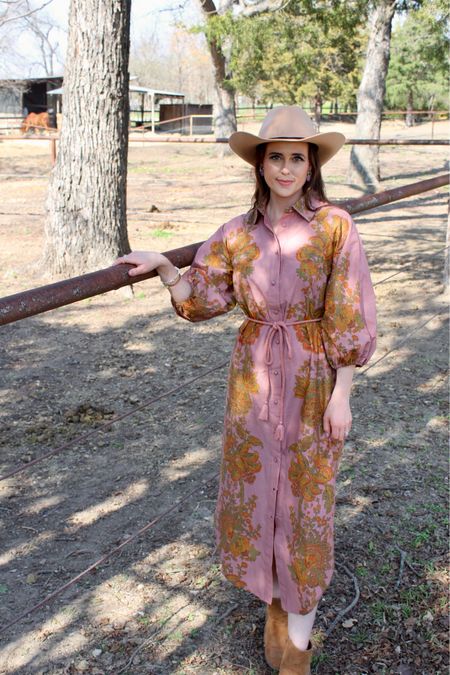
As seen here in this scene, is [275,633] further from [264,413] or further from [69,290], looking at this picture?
[69,290]

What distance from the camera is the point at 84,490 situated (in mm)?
3223

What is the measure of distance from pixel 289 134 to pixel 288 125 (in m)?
0.02

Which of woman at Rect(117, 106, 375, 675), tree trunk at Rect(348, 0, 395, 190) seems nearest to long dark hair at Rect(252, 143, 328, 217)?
woman at Rect(117, 106, 375, 675)

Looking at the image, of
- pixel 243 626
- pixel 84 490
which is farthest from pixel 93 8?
pixel 243 626

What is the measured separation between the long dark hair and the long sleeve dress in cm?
3

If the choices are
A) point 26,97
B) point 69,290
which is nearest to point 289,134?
point 69,290

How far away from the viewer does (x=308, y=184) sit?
6.27 ft

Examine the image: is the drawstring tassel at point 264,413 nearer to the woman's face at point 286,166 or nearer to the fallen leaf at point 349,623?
the woman's face at point 286,166

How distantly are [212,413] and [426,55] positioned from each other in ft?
45.4

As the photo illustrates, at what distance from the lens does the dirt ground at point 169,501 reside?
2248mm

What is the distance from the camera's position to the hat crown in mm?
1840

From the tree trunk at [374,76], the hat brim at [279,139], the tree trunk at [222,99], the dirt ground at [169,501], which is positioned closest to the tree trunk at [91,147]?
the dirt ground at [169,501]

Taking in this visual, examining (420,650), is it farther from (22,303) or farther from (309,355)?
(22,303)

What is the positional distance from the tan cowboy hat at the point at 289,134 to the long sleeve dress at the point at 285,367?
0.15m
